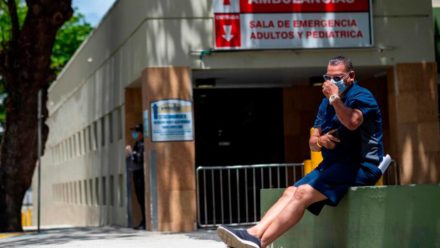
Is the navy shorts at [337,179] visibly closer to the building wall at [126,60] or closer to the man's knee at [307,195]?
the man's knee at [307,195]

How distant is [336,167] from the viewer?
8.05 m

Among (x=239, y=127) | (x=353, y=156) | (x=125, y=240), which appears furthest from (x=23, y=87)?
(x=353, y=156)

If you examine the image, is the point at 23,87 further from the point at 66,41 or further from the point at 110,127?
the point at 66,41

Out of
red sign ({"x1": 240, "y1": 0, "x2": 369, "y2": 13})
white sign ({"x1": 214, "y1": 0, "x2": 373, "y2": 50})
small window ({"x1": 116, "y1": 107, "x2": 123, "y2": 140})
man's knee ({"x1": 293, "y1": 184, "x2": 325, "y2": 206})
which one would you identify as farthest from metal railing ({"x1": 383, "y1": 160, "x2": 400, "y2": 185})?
man's knee ({"x1": 293, "y1": 184, "x2": 325, "y2": 206})

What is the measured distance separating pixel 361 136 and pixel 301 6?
33.9ft

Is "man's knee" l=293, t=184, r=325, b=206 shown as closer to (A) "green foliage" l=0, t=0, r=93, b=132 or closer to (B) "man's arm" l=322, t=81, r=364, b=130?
(B) "man's arm" l=322, t=81, r=364, b=130

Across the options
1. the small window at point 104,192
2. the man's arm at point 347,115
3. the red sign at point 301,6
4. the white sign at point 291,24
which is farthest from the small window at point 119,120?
the man's arm at point 347,115

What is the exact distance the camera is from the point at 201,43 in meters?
17.9

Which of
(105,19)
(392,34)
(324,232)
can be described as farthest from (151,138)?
(324,232)

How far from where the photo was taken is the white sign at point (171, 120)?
17688 mm

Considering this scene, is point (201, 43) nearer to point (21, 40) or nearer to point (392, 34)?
point (392, 34)

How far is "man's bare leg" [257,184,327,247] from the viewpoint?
7969 mm

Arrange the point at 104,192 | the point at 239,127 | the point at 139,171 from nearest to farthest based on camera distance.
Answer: the point at 139,171
the point at 239,127
the point at 104,192

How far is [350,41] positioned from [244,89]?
4463 millimetres
